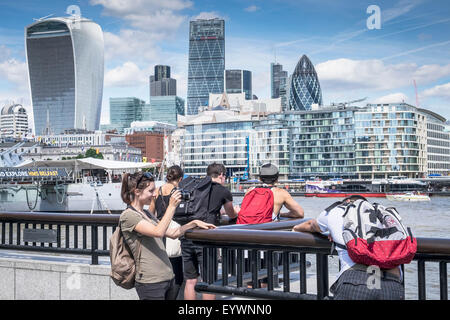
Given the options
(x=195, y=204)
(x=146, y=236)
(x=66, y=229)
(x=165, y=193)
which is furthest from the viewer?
(x=66, y=229)

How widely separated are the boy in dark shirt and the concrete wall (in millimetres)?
1079

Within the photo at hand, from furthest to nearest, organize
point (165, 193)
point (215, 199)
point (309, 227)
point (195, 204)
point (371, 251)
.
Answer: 1. point (165, 193)
2. point (215, 199)
3. point (195, 204)
4. point (309, 227)
5. point (371, 251)

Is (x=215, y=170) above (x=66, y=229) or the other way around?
above

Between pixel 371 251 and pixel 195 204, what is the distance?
2515 millimetres

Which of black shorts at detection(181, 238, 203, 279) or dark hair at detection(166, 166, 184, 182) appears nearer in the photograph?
black shorts at detection(181, 238, 203, 279)

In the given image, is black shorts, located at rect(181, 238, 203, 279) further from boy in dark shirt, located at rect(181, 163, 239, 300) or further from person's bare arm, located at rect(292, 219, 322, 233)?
person's bare arm, located at rect(292, 219, 322, 233)

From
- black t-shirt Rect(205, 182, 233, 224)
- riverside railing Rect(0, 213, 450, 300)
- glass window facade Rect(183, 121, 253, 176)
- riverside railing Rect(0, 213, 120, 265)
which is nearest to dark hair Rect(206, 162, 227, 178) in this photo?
black t-shirt Rect(205, 182, 233, 224)

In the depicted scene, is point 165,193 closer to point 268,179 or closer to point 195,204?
point 195,204

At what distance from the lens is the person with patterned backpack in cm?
317

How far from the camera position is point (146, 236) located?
429cm

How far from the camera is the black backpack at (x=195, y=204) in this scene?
17.6 ft

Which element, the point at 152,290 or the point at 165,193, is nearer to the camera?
the point at 152,290

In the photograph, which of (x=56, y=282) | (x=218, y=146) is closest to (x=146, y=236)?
(x=56, y=282)
